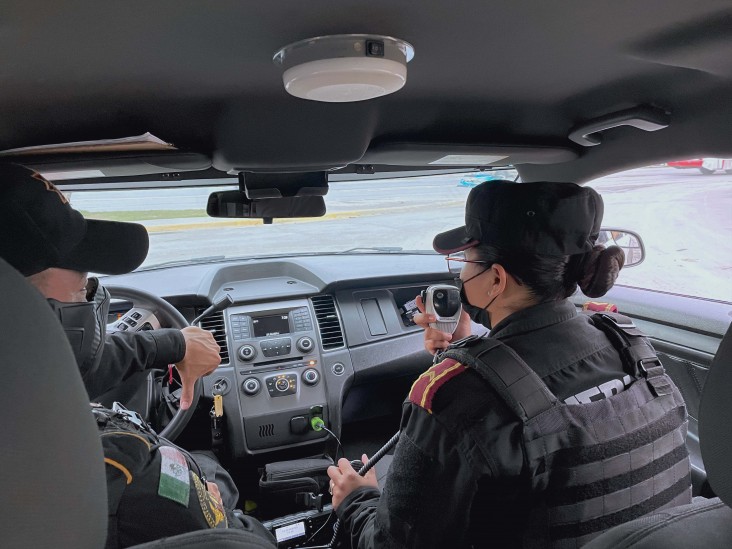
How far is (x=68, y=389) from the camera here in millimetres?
707

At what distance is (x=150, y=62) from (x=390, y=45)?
1.70 ft

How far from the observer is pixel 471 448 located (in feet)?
4.08

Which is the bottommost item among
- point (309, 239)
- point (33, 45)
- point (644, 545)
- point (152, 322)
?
point (644, 545)

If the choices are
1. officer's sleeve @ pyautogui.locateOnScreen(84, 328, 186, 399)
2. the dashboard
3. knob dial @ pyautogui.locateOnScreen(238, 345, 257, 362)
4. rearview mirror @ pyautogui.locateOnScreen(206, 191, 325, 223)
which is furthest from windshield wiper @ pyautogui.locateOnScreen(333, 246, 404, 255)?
officer's sleeve @ pyautogui.locateOnScreen(84, 328, 186, 399)

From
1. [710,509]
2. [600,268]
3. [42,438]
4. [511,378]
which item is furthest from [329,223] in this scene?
[42,438]

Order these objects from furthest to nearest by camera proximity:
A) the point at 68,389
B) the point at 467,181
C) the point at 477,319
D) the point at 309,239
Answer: the point at 309,239 → the point at 467,181 → the point at 477,319 → the point at 68,389

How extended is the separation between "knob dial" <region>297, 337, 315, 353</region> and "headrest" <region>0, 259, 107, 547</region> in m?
2.49

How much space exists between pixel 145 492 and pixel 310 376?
1935 millimetres

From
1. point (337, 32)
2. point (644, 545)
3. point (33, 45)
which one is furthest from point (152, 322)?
point (644, 545)

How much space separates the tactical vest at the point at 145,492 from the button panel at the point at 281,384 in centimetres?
168

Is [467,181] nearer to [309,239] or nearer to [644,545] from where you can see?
[309,239]

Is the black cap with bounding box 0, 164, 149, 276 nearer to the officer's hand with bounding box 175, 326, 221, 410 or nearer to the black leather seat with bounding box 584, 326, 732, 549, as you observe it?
the officer's hand with bounding box 175, 326, 221, 410

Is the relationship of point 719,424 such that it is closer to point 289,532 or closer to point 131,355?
point 131,355

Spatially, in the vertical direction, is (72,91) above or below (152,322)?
above
